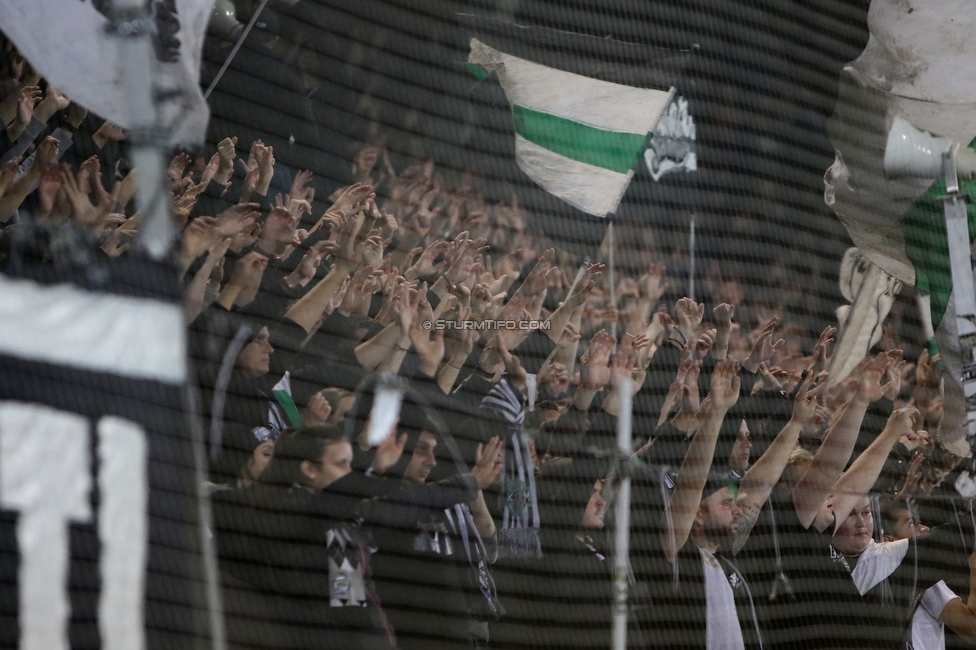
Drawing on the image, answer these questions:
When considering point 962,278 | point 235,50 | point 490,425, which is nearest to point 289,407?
point 490,425

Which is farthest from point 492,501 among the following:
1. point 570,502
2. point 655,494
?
point 655,494

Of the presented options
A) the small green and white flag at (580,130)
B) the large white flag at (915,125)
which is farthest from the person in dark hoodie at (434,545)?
the large white flag at (915,125)

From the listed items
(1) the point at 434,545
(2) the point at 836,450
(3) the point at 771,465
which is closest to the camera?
(1) the point at 434,545

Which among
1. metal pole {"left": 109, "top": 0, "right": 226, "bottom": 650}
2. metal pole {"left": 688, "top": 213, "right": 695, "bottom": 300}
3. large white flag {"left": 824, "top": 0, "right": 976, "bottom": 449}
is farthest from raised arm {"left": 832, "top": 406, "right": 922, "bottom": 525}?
metal pole {"left": 109, "top": 0, "right": 226, "bottom": 650}

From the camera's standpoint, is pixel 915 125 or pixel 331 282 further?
pixel 915 125

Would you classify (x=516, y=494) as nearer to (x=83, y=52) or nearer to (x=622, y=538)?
(x=622, y=538)

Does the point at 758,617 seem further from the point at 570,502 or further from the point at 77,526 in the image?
the point at 77,526

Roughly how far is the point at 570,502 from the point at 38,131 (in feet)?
3.26

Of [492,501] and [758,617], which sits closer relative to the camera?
[492,501]

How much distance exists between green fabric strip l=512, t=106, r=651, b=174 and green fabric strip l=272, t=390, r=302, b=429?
837 millimetres

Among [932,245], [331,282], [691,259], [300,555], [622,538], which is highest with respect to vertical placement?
[932,245]

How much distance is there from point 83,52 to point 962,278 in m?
1.84

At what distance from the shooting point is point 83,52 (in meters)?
1.30

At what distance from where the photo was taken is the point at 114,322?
126cm
